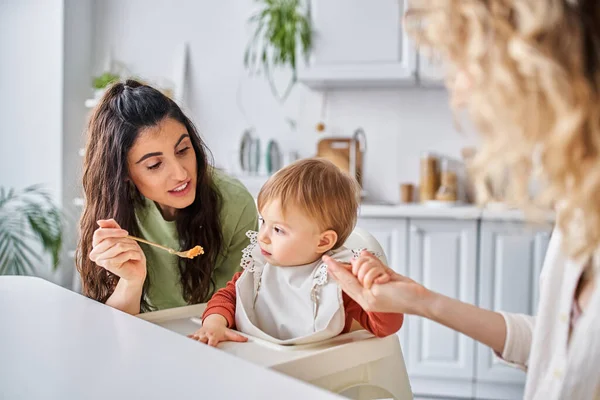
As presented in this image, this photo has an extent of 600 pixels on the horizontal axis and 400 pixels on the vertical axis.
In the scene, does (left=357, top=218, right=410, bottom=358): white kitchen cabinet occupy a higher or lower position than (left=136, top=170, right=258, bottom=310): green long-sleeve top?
lower

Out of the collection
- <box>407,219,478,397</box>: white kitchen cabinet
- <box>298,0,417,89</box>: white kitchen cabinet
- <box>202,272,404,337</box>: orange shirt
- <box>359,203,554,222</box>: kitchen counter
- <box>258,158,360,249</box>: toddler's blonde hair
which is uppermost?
<box>298,0,417,89</box>: white kitchen cabinet

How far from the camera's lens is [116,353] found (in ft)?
2.69

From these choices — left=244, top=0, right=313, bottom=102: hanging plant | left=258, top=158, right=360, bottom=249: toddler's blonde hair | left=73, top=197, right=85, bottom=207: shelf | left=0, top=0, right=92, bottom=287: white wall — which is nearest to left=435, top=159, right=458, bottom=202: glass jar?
left=244, top=0, right=313, bottom=102: hanging plant

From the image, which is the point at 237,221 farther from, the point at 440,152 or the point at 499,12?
the point at 440,152

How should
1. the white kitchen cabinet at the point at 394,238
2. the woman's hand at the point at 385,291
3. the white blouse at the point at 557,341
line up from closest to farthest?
the white blouse at the point at 557,341 → the woman's hand at the point at 385,291 → the white kitchen cabinet at the point at 394,238

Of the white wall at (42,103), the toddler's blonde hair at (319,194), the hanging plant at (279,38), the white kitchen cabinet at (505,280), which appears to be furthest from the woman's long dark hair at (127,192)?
the white wall at (42,103)

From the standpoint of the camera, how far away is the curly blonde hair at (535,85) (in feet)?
1.92

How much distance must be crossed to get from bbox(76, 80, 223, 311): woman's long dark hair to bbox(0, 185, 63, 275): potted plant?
2.11 meters

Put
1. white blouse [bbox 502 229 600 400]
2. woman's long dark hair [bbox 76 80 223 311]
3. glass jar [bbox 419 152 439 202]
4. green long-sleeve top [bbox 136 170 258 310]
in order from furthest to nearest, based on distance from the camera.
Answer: glass jar [bbox 419 152 439 202], green long-sleeve top [bbox 136 170 258 310], woman's long dark hair [bbox 76 80 223 311], white blouse [bbox 502 229 600 400]

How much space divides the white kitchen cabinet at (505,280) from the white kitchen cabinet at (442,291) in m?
0.05

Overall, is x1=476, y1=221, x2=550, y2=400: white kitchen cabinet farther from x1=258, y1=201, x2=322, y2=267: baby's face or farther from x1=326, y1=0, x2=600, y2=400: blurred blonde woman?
x1=326, y1=0, x2=600, y2=400: blurred blonde woman

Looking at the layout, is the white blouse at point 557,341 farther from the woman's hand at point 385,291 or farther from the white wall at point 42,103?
the white wall at point 42,103

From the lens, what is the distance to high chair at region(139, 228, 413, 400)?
3.04 feet

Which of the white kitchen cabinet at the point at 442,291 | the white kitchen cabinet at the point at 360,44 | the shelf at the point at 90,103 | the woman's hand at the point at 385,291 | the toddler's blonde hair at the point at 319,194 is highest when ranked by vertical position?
the white kitchen cabinet at the point at 360,44
